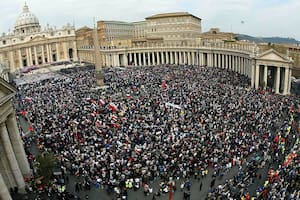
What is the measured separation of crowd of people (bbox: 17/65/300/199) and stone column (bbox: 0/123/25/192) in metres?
4.06

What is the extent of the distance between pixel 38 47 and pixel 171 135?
99974 millimetres

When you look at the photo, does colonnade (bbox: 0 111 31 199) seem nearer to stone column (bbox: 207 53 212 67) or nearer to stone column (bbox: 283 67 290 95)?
stone column (bbox: 283 67 290 95)

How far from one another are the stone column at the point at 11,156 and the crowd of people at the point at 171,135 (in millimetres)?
4062

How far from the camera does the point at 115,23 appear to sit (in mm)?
145625

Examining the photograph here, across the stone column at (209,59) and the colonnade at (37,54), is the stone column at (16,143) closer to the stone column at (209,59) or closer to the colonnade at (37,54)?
the stone column at (209,59)

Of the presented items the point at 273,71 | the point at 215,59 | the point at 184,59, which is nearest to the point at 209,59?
the point at 215,59

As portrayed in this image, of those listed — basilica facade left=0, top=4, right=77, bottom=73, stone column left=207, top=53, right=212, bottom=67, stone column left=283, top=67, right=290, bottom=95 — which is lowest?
stone column left=283, top=67, right=290, bottom=95

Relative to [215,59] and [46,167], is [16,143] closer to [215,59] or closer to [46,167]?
[46,167]

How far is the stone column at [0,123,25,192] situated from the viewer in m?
19.9

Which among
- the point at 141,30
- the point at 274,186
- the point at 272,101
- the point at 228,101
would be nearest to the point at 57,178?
the point at 274,186

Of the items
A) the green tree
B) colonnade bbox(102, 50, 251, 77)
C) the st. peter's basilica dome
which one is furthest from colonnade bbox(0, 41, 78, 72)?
the green tree

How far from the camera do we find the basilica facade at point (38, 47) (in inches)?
4129

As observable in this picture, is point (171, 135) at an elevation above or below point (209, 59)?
below

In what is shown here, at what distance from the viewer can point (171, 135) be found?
2942 centimetres
